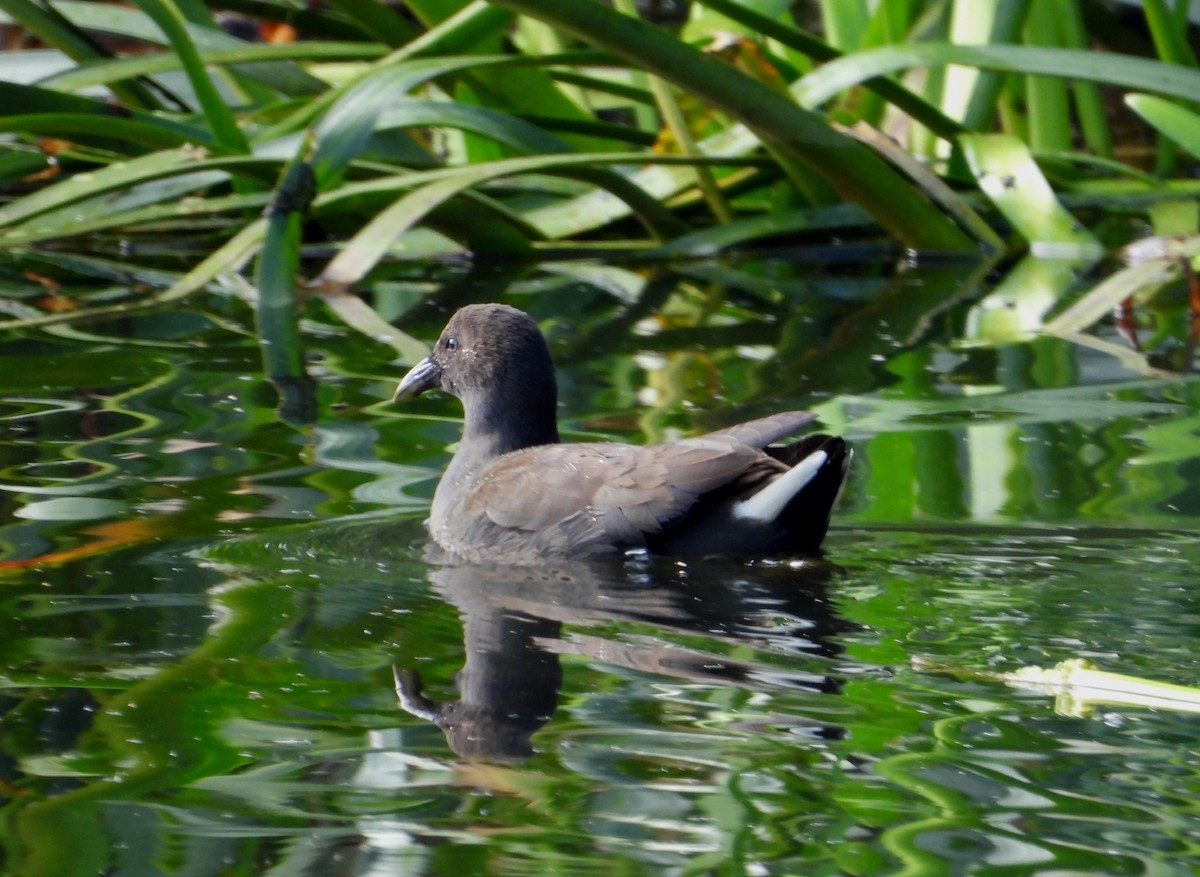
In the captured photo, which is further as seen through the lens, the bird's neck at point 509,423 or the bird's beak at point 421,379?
the bird's beak at point 421,379

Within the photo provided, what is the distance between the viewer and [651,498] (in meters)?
3.66

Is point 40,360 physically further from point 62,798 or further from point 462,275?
point 62,798

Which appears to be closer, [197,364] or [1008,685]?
[1008,685]

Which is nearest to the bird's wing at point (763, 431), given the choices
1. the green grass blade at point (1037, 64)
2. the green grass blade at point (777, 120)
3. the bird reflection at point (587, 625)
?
the bird reflection at point (587, 625)

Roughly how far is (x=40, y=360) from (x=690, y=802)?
354cm

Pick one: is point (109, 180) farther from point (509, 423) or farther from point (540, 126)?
point (509, 423)

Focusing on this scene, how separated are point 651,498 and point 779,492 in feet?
0.84

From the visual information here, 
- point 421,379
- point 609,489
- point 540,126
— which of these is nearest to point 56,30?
point 540,126

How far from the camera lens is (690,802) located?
231cm

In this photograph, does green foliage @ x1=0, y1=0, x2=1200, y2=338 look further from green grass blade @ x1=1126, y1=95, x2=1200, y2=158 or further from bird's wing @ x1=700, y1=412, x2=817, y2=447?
bird's wing @ x1=700, y1=412, x2=817, y2=447

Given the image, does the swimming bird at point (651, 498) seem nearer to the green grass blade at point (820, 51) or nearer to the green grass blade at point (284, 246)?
the green grass blade at point (284, 246)

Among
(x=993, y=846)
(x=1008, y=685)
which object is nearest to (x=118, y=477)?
(x=1008, y=685)

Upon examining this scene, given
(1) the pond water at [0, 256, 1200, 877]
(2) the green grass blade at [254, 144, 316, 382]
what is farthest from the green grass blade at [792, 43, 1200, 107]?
(2) the green grass blade at [254, 144, 316, 382]

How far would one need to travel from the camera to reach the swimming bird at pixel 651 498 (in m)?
3.64
